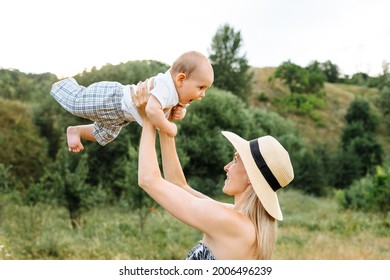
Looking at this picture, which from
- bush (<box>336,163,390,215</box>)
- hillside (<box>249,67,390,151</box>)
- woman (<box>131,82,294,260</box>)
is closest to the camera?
woman (<box>131,82,294,260</box>)

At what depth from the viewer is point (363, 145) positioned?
29375 mm

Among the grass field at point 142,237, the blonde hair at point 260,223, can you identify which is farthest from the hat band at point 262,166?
the grass field at point 142,237

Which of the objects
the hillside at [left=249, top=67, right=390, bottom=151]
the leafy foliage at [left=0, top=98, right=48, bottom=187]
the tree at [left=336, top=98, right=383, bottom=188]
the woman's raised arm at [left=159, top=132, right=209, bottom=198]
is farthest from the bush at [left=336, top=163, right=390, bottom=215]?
the woman's raised arm at [left=159, top=132, right=209, bottom=198]

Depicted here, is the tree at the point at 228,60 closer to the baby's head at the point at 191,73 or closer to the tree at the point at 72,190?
the tree at the point at 72,190

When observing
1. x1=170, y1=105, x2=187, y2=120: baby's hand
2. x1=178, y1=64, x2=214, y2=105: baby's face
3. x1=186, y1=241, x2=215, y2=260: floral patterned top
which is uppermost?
x1=178, y1=64, x2=214, y2=105: baby's face

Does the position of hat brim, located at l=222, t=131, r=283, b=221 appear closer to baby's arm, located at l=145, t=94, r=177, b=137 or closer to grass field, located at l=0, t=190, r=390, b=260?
baby's arm, located at l=145, t=94, r=177, b=137

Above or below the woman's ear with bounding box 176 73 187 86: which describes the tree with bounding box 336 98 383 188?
below

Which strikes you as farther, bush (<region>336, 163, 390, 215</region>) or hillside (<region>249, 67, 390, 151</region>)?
hillside (<region>249, 67, 390, 151</region>)

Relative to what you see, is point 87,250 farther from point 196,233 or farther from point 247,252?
point 247,252

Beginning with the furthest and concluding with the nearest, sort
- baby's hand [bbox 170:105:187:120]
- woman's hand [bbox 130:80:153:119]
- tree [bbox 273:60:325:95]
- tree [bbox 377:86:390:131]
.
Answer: tree [bbox 273:60:325:95]
tree [bbox 377:86:390:131]
baby's hand [bbox 170:105:187:120]
woman's hand [bbox 130:80:153:119]

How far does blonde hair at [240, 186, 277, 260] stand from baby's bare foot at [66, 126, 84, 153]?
100 centimetres

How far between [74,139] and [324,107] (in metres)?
39.4

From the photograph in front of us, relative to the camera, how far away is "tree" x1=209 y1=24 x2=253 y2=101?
33.7m

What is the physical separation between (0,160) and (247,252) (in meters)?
21.3
